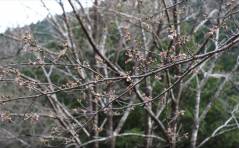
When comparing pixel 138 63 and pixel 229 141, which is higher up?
pixel 138 63

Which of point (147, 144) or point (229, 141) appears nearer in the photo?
point (147, 144)

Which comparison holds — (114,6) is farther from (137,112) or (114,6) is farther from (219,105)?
(219,105)

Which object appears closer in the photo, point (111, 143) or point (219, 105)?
point (111, 143)

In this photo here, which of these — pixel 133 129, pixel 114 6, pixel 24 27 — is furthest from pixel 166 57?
pixel 133 129

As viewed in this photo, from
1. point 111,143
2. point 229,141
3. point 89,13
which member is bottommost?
point 229,141

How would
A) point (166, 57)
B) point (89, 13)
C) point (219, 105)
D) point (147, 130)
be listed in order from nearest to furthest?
point (166, 57) < point (147, 130) < point (89, 13) < point (219, 105)

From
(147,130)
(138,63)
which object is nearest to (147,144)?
(147,130)

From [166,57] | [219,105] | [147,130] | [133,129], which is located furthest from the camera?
[219,105]

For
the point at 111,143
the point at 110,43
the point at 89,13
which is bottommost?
the point at 111,143

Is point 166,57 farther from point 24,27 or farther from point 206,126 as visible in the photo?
point 206,126

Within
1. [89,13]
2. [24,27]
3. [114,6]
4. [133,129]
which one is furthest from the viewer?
[133,129]
